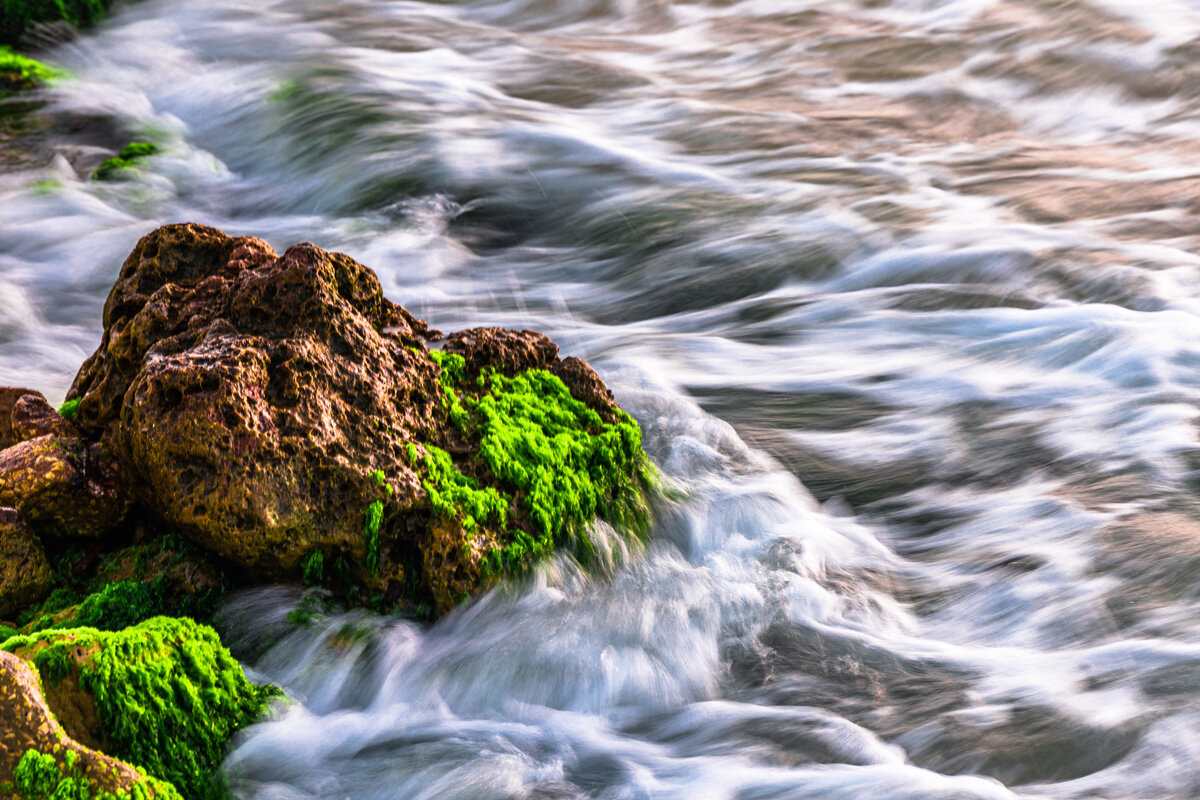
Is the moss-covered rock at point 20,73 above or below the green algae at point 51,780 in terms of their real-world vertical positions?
above

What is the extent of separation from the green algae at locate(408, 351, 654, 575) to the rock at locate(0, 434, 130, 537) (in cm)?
87

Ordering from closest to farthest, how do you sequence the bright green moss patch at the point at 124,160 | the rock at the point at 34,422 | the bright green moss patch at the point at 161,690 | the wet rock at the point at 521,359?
the bright green moss patch at the point at 161,690, the rock at the point at 34,422, the wet rock at the point at 521,359, the bright green moss patch at the point at 124,160

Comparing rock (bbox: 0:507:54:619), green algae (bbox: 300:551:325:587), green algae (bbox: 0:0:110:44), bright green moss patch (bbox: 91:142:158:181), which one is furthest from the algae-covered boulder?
green algae (bbox: 0:0:110:44)

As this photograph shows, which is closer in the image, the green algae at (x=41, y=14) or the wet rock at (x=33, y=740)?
the wet rock at (x=33, y=740)

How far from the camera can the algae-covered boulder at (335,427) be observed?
8.70 ft

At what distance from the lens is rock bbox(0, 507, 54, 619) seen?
272 cm

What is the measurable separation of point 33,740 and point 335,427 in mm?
1102

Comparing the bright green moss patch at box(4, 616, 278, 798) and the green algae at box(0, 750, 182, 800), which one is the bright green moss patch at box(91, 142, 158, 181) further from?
the green algae at box(0, 750, 182, 800)

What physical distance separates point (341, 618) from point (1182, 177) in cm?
631

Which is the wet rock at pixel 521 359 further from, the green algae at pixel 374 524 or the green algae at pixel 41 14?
the green algae at pixel 41 14

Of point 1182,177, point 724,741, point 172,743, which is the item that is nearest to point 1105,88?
point 1182,177

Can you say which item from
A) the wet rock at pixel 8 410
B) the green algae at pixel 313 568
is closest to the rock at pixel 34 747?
the green algae at pixel 313 568

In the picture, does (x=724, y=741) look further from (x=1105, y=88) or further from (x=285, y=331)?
(x=1105, y=88)

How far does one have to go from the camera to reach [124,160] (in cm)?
699
